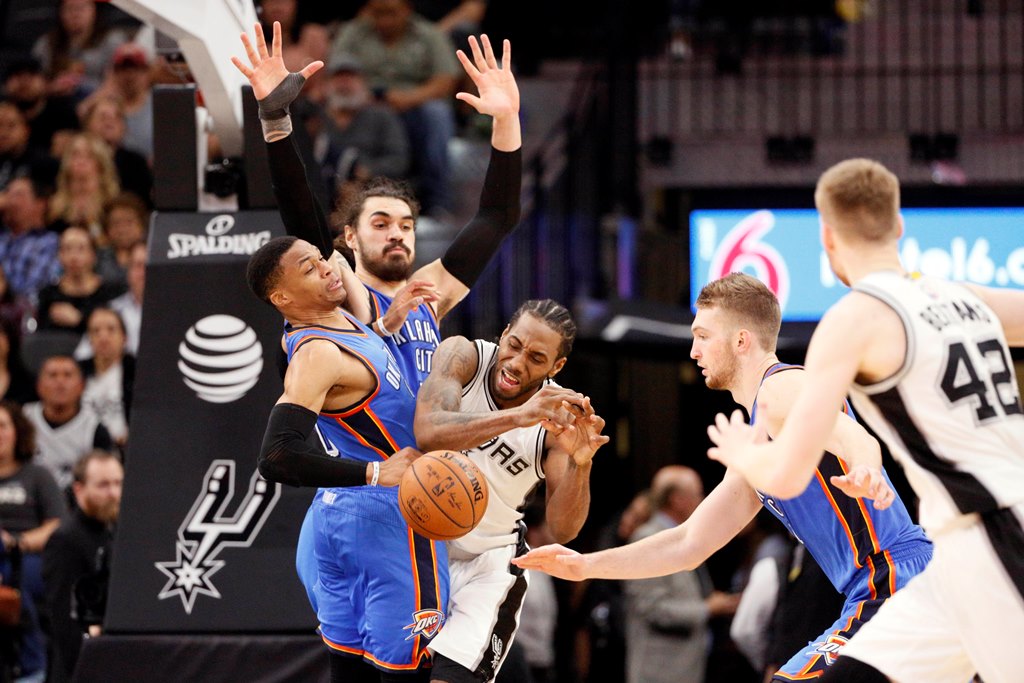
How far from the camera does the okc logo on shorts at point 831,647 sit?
16.2 ft

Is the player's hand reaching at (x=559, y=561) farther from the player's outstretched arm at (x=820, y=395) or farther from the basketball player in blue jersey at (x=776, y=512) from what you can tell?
the player's outstretched arm at (x=820, y=395)

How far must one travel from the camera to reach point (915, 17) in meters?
13.3

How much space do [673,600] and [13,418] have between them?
4512 millimetres

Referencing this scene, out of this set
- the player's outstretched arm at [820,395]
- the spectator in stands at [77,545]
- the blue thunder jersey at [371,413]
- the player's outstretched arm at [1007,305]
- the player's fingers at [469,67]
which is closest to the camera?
the player's outstretched arm at [820,395]

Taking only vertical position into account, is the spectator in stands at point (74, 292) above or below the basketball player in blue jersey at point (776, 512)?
above

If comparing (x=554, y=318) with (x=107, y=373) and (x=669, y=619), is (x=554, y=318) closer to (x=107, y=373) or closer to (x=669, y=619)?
(x=669, y=619)

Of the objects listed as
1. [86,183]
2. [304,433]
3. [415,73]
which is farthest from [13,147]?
[304,433]

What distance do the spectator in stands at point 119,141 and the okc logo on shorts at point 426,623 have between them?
265 inches

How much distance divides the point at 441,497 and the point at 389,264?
1.33 m

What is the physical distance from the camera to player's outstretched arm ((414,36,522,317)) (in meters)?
6.27

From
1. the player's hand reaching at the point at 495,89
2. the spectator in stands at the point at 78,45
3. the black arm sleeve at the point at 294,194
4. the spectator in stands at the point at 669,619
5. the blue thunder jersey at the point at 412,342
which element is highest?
the spectator in stands at the point at 78,45

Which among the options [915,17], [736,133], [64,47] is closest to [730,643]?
[736,133]

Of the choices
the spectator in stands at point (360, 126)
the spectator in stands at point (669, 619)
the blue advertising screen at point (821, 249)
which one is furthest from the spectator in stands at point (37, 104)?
the spectator in stands at point (669, 619)

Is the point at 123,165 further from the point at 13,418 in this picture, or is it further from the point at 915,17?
the point at 915,17
